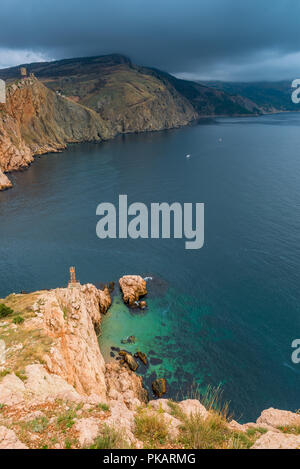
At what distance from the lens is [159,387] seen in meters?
35.7

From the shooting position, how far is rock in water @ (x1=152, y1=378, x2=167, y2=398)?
3538 centimetres

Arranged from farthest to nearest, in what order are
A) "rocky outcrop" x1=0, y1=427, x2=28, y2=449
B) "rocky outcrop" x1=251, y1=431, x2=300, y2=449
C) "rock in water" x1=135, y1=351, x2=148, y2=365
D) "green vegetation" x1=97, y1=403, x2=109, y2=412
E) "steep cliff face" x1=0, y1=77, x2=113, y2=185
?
"steep cliff face" x1=0, y1=77, x2=113, y2=185, "rock in water" x1=135, y1=351, x2=148, y2=365, "green vegetation" x1=97, y1=403, x2=109, y2=412, "rocky outcrop" x1=251, y1=431, x2=300, y2=449, "rocky outcrop" x1=0, y1=427, x2=28, y2=449

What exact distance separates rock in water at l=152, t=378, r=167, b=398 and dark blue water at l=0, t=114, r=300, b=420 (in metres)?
1.08

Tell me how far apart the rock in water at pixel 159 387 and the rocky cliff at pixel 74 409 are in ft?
18.2

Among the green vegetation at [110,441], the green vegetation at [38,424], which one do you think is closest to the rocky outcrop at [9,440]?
the green vegetation at [38,424]

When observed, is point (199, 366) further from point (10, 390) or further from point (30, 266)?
point (30, 266)

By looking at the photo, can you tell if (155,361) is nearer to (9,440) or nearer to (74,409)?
(74,409)

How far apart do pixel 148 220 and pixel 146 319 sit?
141 ft

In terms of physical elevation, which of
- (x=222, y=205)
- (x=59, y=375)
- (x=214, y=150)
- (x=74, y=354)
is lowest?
(x=74, y=354)

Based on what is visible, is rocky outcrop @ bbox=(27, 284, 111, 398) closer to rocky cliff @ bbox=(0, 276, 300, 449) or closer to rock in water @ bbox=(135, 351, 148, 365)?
rocky cliff @ bbox=(0, 276, 300, 449)

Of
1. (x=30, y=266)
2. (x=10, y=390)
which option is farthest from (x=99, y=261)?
(x=10, y=390)

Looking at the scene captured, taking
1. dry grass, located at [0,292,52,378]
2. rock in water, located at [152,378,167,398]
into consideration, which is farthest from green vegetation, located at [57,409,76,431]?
rock in water, located at [152,378,167,398]
